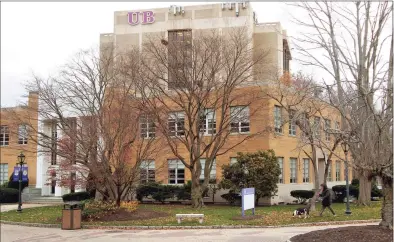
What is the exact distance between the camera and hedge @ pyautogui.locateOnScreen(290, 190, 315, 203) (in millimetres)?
32269

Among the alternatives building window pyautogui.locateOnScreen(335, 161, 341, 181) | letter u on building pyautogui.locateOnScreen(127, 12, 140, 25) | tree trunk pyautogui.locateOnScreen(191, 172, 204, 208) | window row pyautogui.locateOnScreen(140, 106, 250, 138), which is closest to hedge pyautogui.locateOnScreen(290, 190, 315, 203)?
window row pyautogui.locateOnScreen(140, 106, 250, 138)

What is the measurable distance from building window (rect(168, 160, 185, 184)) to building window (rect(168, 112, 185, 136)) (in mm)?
4966

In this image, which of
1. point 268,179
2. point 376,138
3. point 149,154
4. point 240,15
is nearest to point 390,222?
point 376,138

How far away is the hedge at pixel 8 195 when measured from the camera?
124ft

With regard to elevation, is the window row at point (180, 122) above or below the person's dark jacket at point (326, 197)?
above

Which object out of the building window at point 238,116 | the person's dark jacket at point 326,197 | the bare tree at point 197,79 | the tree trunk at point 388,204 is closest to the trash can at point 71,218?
the bare tree at point 197,79

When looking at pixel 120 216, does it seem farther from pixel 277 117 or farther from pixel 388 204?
pixel 277 117

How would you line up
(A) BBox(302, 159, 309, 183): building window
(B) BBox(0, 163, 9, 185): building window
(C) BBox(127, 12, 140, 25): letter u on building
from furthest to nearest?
(C) BBox(127, 12, 140, 25): letter u on building < (B) BBox(0, 163, 9, 185): building window < (A) BBox(302, 159, 309, 183): building window

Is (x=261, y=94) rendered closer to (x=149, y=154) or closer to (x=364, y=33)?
(x=149, y=154)

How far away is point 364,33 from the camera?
13.6m

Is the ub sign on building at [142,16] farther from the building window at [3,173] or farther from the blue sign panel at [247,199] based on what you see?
the blue sign panel at [247,199]

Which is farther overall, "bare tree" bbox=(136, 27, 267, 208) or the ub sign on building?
the ub sign on building

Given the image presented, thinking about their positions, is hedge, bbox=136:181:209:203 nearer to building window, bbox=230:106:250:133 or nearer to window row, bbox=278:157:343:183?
building window, bbox=230:106:250:133

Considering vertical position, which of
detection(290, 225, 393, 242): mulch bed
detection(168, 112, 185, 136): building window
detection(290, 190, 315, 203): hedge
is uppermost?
detection(168, 112, 185, 136): building window
